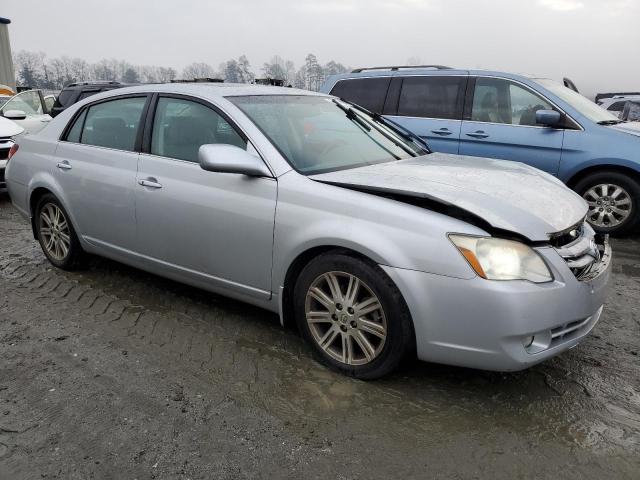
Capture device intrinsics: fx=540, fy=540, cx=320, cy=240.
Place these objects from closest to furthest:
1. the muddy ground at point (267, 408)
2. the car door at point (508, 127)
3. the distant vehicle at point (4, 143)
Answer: the muddy ground at point (267, 408), the car door at point (508, 127), the distant vehicle at point (4, 143)

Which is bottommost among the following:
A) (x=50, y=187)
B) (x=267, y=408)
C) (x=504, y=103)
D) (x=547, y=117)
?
(x=267, y=408)

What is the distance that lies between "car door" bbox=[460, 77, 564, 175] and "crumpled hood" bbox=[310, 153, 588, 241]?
105 inches

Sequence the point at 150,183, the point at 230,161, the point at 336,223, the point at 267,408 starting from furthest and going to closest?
the point at 150,183, the point at 230,161, the point at 336,223, the point at 267,408

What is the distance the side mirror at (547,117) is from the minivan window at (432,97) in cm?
96

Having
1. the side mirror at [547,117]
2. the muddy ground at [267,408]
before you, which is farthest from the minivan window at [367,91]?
the muddy ground at [267,408]

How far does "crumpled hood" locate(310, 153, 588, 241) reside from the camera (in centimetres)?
268

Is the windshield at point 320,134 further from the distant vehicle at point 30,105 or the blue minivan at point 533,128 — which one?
the distant vehicle at point 30,105

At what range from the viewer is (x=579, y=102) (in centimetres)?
645

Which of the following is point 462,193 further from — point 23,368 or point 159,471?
point 23,368

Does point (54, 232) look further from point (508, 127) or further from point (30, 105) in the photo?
point (30, 105)

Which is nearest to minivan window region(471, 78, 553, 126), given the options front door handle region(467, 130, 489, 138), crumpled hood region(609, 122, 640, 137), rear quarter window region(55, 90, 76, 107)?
front door handle region(467, 130, 489, 138)

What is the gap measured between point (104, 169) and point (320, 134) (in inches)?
66.2

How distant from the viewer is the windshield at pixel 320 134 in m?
3.32

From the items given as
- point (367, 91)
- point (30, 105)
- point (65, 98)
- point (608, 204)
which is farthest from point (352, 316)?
point (30, 105)
